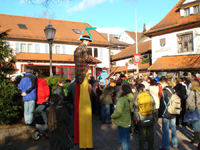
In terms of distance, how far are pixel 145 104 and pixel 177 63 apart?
1718 centimetres

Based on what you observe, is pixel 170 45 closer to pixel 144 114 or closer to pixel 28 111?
pixel 28 111

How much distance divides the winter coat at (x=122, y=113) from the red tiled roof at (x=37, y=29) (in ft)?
78.1

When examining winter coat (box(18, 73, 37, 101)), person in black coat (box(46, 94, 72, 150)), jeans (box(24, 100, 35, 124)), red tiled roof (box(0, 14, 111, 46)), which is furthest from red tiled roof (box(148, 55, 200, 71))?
person in black coat (box(46, 94, 72, 150))

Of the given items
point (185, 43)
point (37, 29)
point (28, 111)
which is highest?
point (37, 29)

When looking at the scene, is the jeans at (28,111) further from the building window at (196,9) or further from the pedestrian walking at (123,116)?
the building window at (196,9)

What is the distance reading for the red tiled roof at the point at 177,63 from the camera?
1962cm

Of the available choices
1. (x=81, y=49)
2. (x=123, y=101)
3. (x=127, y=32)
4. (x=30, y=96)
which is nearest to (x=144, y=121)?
(x=123, y=101)

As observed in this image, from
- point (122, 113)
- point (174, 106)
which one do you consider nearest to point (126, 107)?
point (122, 113)

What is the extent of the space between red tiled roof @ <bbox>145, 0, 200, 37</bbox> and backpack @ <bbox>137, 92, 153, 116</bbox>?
1694 centimetres

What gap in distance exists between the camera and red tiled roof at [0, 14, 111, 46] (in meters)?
27.3

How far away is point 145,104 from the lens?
16.7ft

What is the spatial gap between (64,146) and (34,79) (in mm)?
3647

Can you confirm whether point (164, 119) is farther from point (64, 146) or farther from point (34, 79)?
point (34, 79)

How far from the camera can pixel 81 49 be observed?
5453 mm
